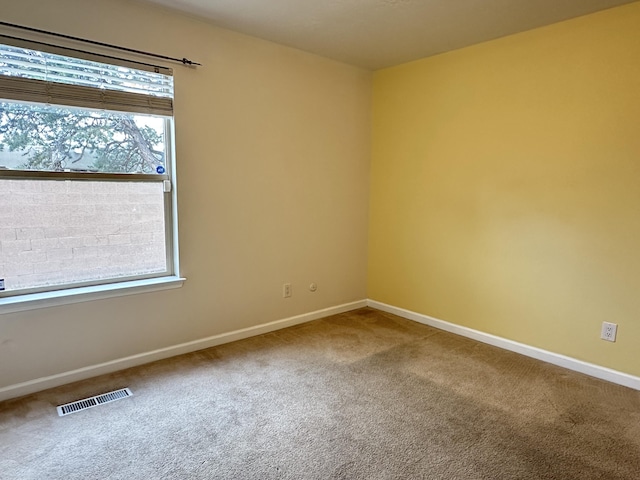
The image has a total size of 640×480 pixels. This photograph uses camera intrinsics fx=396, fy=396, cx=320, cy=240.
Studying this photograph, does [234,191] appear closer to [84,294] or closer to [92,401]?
[84,294]

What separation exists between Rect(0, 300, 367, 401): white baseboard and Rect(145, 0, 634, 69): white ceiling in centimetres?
233

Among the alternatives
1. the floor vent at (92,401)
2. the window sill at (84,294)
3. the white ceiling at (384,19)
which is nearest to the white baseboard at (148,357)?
the floor vent at (92,401)

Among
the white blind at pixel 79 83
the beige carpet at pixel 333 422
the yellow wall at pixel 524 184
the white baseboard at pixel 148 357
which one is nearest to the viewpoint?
the beige carpet at pixel 333 422

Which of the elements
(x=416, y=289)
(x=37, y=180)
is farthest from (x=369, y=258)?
(x=37, y=180)

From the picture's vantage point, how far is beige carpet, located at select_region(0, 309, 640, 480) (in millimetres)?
1777

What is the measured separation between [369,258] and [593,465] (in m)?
2.60

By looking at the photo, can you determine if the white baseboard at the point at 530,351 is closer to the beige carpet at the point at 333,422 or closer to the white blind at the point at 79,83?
the beige carpet at the point at 333,422

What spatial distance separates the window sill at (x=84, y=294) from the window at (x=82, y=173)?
2.1 inches

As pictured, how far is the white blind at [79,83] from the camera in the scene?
7.18 ft

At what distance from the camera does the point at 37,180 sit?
2.35 metres

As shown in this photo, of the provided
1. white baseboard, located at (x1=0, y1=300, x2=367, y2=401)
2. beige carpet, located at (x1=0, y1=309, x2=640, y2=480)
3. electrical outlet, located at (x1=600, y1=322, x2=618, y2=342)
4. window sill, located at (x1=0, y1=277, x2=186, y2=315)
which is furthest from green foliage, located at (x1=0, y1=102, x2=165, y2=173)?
electrical outlet, located at (x1=600, y1=322, x2=618, y2=342)

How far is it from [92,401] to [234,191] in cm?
167

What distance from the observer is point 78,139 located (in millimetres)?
2455

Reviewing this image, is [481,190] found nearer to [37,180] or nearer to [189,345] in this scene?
[189,345]
